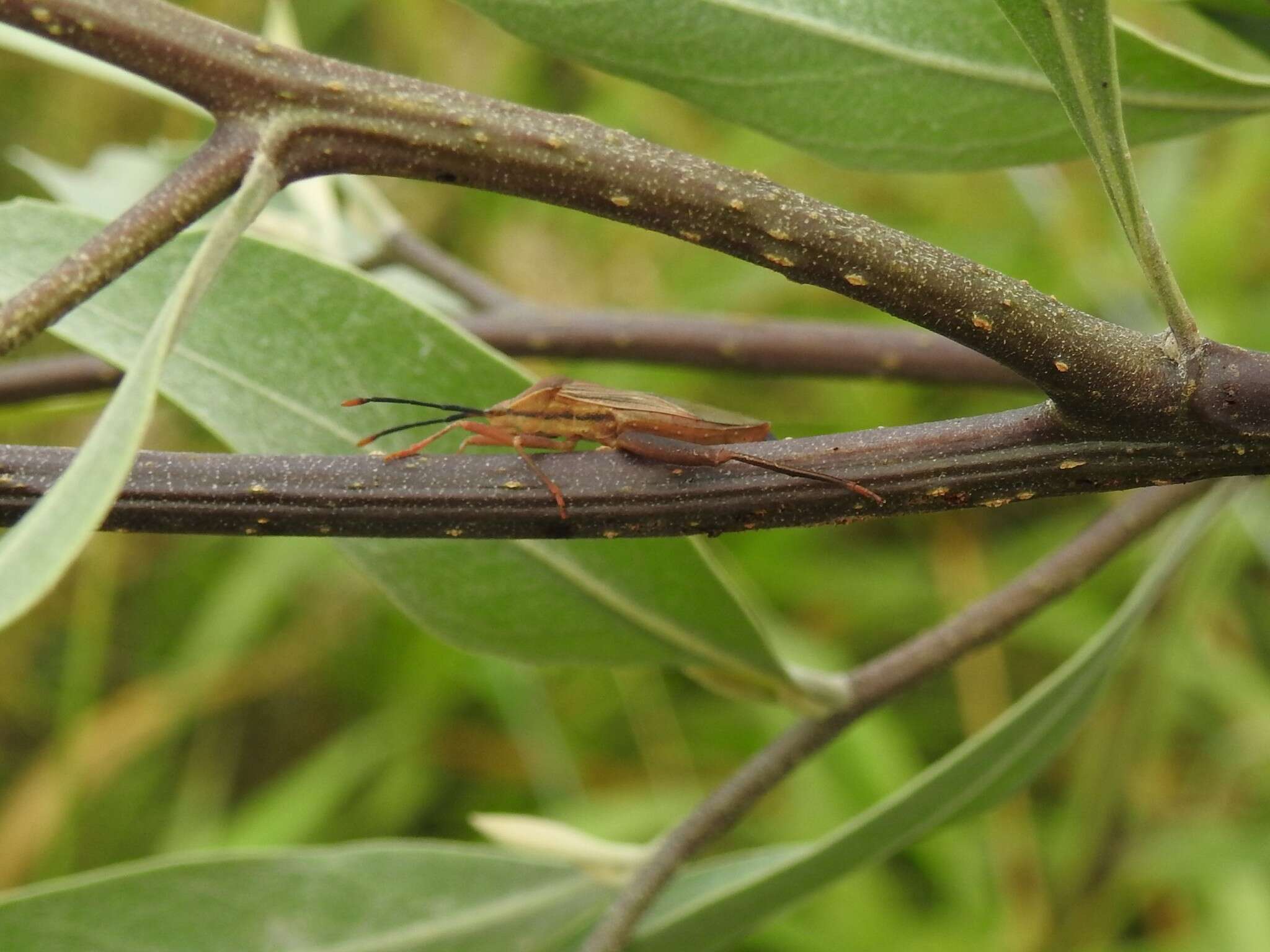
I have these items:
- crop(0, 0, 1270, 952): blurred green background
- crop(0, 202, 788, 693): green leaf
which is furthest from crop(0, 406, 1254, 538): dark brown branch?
crop(0, 0, 1270, 952): blurred green background

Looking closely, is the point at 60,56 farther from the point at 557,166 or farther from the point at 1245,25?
the point at 1245,25

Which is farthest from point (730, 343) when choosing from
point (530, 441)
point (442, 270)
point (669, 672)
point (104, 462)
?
point (669, 672)

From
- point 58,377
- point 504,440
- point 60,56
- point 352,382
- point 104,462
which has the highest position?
point 60,56

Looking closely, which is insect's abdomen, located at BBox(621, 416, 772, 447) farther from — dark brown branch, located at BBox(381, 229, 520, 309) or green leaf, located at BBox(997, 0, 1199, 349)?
dark brown branch, located at BBox(381, 229, 520, 309)

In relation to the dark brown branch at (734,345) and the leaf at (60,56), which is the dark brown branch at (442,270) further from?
the leaf at (60,56)

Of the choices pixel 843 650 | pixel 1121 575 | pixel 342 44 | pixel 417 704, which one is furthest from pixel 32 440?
pixel 1121 575

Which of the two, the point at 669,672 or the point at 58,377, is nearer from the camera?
the point at 58,377
